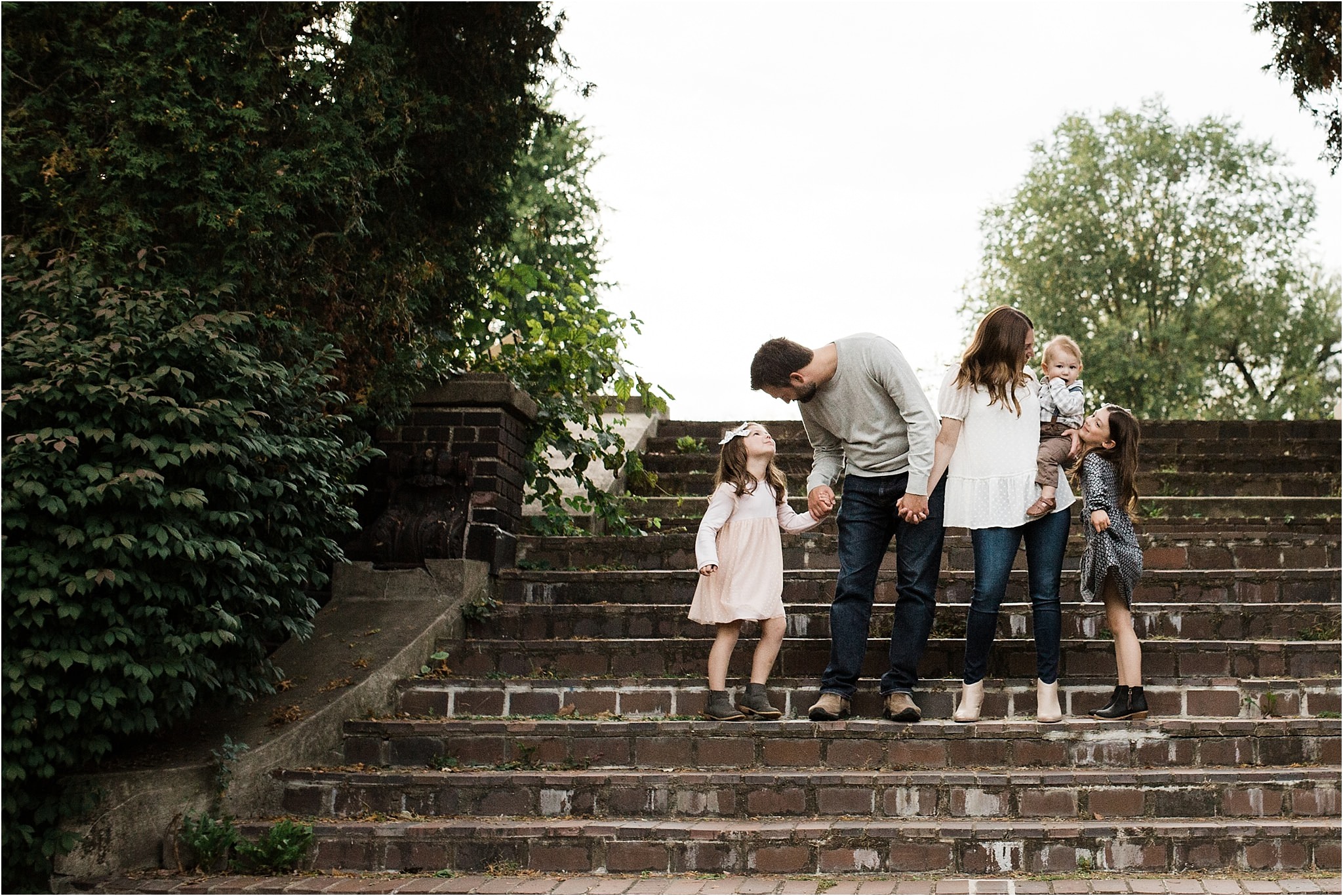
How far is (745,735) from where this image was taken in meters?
5.38

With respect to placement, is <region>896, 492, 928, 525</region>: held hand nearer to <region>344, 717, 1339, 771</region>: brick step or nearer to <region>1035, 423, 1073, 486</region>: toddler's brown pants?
<region>1035, 423, 1073, 486</region>: toddler's brown pants

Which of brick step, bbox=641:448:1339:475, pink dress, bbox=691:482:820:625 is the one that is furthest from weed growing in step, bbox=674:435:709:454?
pink dress, bbox=691:482:820:625

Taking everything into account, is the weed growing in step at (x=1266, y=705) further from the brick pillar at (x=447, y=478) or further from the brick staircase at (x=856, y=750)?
the brick pillar at (x=447, y=478)

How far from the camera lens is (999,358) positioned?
541 centimetres

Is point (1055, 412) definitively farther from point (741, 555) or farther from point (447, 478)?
point (447, 478)

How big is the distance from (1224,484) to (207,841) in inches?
287

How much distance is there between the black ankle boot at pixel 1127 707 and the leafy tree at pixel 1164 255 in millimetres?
17306

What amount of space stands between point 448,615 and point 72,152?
113 inches

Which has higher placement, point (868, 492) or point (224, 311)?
point (224, 311)

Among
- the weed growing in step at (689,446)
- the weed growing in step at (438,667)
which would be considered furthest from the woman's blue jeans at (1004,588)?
the weed growing in step at (689,446)

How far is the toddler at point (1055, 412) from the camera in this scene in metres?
5.45

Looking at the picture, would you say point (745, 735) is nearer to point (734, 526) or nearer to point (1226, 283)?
point (734, 526)

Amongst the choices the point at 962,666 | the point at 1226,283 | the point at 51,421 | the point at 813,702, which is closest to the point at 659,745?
the point at 813,702

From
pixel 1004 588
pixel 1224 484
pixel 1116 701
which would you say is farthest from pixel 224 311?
pixel 1224 484
